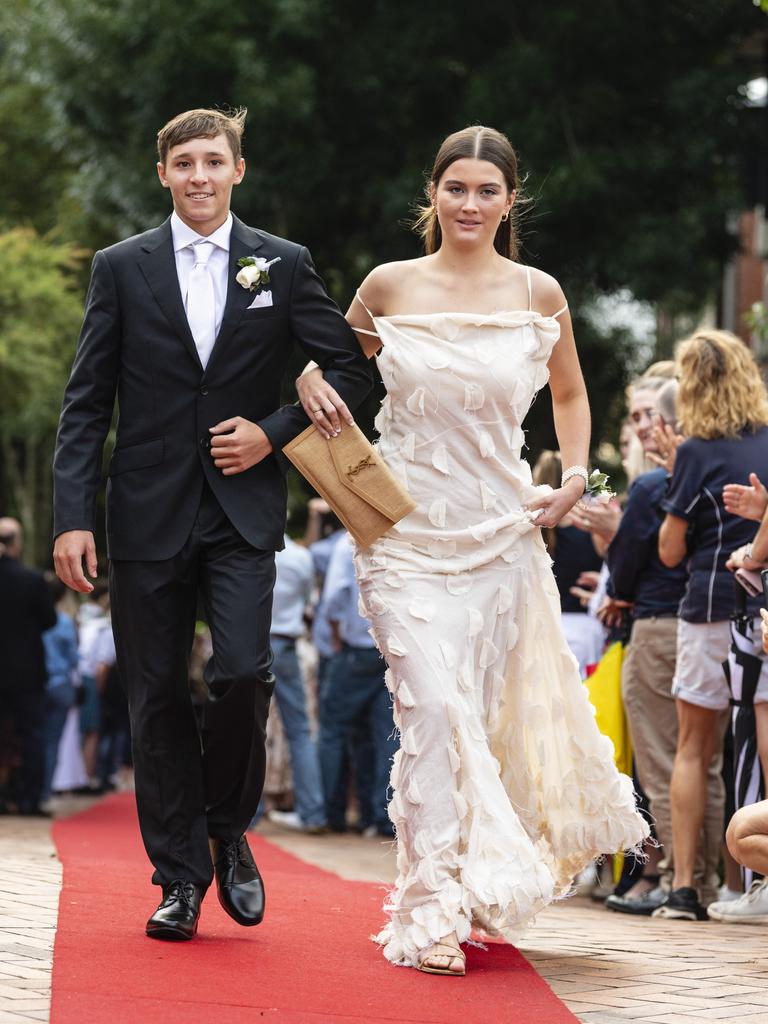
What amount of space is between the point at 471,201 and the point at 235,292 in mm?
834

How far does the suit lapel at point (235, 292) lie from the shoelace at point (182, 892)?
5.19ft

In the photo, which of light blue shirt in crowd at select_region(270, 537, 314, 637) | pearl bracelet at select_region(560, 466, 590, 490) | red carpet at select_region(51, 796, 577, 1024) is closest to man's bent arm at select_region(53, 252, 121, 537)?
red carpet at select_region(51, 796, 577, 1024)

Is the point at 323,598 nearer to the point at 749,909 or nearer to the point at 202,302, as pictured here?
the point at 749,909

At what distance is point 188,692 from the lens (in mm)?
5410

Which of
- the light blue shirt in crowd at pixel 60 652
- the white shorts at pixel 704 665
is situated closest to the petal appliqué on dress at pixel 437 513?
the white shorts at pixel 704 665

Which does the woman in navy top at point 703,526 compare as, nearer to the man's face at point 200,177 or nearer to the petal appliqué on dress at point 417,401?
the petal appliqué on dress at point 417,401

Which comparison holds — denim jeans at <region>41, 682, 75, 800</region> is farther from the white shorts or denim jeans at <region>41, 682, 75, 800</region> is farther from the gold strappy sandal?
the gold strappy sandal

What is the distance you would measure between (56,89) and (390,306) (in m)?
15.0

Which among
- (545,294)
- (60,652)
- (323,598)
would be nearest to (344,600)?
(323,598)

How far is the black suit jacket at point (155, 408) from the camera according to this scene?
5324 millimetres

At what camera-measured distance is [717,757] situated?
8016mm

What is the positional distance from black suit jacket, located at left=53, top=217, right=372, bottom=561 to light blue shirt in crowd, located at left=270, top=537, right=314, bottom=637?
7.66 meters

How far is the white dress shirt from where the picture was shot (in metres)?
5.46

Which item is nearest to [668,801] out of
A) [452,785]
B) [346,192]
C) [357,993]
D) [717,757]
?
[717,757]
